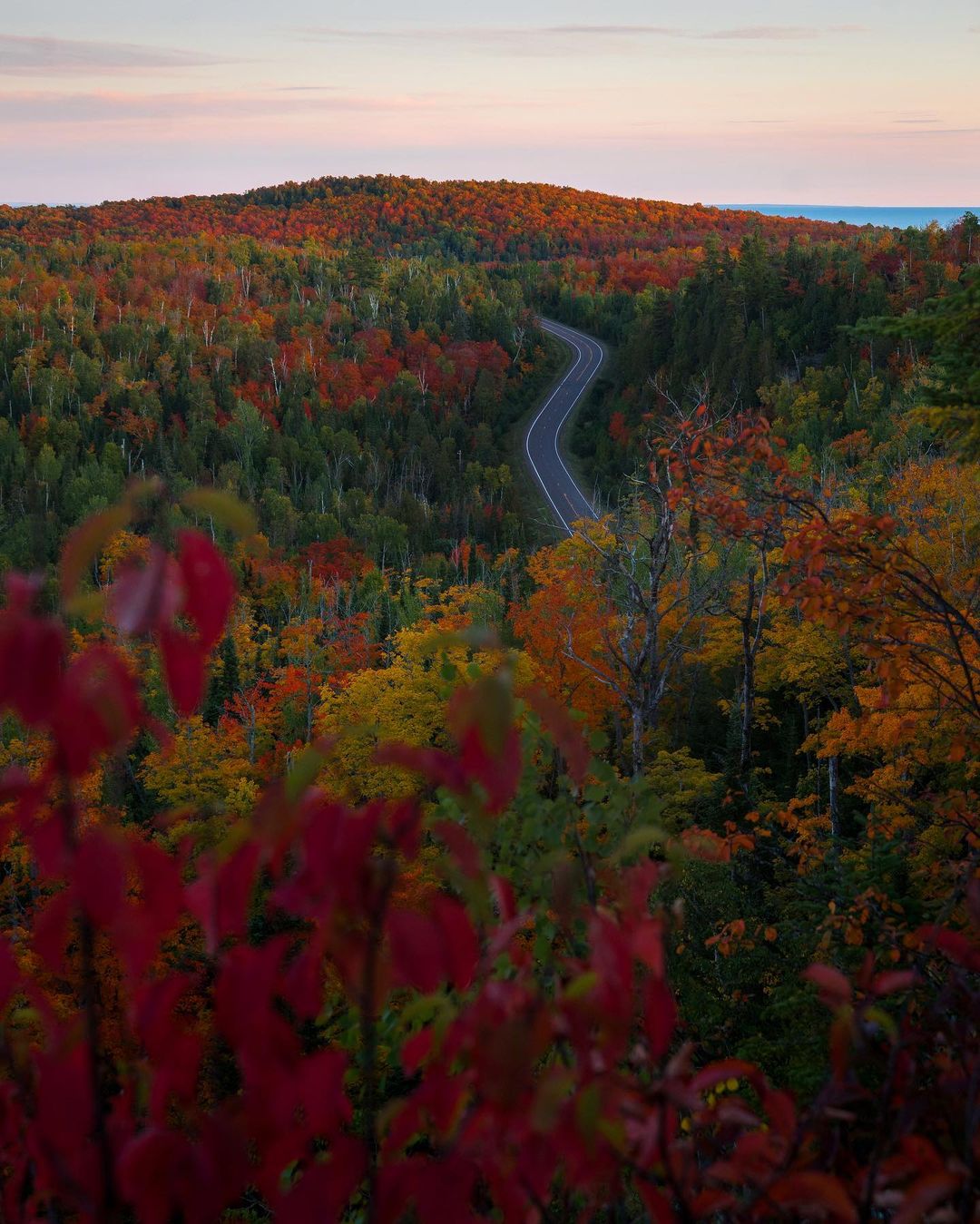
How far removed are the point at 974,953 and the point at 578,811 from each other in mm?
1306

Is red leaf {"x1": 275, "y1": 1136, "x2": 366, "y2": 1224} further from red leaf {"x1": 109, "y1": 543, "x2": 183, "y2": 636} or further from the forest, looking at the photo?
red leaf {"x1": 109, "y1": 543, "x2": 183, "y2": 636}

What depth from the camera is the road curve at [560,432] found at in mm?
76750

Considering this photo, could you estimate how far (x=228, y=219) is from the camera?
18288 cm

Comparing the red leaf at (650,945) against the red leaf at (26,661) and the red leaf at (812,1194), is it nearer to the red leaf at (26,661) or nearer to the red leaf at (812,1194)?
the red leaf at (812,1194)

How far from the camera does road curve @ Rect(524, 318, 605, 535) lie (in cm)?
7675

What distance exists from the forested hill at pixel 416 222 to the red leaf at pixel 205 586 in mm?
163014

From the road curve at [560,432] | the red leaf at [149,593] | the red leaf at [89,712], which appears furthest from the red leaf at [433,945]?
the road curve at [560,432]

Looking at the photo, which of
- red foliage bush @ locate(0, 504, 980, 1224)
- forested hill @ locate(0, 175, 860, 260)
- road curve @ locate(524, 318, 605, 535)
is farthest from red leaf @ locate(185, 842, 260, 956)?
forested hill @ locate(0, 175, 860, 260)

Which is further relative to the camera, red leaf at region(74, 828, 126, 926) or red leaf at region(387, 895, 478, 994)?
red leaf at region(387, 895, 478, 994)

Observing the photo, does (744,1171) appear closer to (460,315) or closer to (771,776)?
(771,776)

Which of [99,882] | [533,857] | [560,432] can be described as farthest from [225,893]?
[560,432]

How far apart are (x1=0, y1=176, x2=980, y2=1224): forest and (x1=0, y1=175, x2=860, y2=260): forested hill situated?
121030mm

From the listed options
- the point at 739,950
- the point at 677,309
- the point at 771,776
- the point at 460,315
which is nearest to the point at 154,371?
the point at 460,315

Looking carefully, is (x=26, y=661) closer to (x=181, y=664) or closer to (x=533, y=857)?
(x=181, y=664)
